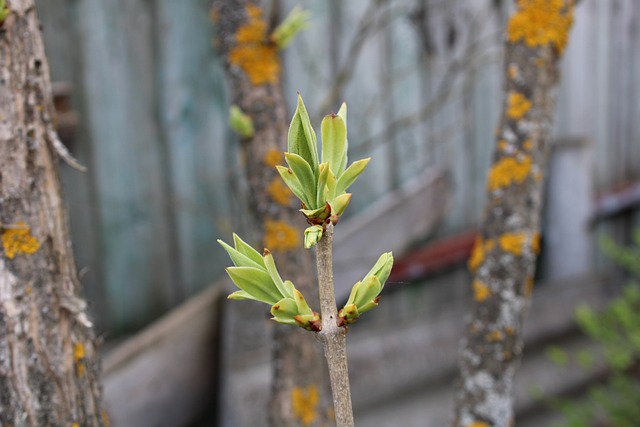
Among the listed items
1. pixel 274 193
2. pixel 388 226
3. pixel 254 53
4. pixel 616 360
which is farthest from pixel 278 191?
pixel 616 360

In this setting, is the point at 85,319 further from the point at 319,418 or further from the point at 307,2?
the point at 307,2

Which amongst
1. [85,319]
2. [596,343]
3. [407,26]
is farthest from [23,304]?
[596,343]

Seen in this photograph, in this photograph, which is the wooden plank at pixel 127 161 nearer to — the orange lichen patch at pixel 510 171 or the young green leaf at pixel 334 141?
the orange lichen patch at pixel 510 171

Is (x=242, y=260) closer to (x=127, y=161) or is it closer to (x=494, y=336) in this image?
(x=494, y=336)

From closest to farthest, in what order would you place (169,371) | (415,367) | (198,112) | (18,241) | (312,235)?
(312,235) → (18,241) → (169,371) → (415,367) → (198,112)

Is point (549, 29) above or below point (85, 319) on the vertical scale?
above

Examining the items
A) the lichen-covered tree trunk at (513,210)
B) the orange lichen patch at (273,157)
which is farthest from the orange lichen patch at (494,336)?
the orange lichen patch at (273,157)

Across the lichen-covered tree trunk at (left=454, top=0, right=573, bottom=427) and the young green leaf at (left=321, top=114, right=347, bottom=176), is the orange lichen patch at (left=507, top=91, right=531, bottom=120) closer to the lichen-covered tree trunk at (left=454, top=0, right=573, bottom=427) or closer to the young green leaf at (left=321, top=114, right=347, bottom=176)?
the lichen-covered tree trunk at (left=454, top=0, right=573, bottom=427)
